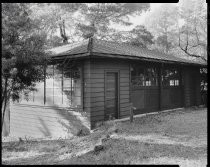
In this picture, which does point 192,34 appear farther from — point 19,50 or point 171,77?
A: point 19,50

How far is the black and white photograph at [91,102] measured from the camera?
8.29 m

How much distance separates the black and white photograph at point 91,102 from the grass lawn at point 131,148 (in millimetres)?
27

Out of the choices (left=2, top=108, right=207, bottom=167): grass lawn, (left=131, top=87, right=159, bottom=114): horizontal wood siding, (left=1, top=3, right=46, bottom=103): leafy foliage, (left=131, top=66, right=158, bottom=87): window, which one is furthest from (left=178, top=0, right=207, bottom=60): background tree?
(left=1, top=3, right=46, bottom=103): leafy foliage

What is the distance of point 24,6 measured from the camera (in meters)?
10.4

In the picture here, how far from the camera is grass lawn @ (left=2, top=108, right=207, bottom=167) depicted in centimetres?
728

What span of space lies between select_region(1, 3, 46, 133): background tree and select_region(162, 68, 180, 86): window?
30.5 ft

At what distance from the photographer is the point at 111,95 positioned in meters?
13.5

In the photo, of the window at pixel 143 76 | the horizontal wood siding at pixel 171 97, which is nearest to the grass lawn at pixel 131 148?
the window at pixel 143 76

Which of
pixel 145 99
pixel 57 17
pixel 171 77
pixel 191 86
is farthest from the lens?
pixel 57 17

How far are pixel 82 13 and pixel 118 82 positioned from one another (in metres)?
14.3

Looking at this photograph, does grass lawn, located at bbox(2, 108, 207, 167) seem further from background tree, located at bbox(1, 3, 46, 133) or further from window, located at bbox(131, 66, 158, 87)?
window, located at bbox(131, 66, 158, 87)

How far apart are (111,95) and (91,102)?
164 centimetres

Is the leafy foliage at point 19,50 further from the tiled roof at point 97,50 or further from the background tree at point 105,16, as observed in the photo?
the background tree at point 105,16

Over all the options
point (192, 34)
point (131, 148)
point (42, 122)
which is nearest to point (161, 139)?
point (131, 148)
